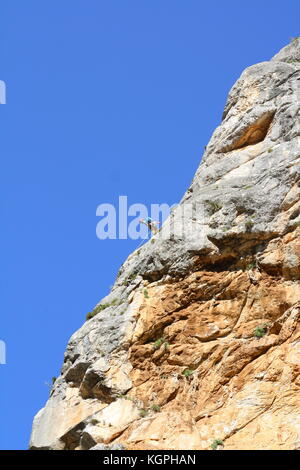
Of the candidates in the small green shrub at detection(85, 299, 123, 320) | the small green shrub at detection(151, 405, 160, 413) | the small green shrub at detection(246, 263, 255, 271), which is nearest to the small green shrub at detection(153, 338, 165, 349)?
the small green shrub at detection(151, 405, 160, 413)

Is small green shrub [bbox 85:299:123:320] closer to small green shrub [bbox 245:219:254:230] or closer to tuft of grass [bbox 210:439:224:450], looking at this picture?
small green shrub [bbox 245:219:254:230]

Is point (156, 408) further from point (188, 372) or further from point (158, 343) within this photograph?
point (158, 343)

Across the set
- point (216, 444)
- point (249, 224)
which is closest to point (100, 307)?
point (249, 224)

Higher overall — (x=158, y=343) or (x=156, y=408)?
(x=158, y=343)

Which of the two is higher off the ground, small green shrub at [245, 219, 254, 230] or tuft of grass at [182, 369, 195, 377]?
small green shrub at [245, 219, 254, 230]

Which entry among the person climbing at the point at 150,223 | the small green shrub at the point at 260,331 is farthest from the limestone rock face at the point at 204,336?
the person climbing at the point at 150,223

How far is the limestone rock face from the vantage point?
2383 centimetres

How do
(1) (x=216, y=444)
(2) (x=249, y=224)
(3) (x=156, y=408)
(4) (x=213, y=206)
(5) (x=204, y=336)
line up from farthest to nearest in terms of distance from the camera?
(4) (x=213, y=206), (2) (x=249, y=224), (5) (x=204, y=336), (3) (x=156, y=408), (1) (x=216, y=444)

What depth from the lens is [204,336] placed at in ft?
85.7

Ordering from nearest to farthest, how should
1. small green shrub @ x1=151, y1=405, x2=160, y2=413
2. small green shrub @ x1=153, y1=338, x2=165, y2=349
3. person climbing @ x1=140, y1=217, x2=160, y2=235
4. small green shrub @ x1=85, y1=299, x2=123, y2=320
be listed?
small green shrub @ x1=151, y1=405, x2=160, y2=413
small green shrub @ x1=153, y1=338, x2=165, y2=349
small green shrub @ x1=85, y1=299, x2=123, y2=320
person climbing @ x1=140, y1=217, x2=160, y2=235

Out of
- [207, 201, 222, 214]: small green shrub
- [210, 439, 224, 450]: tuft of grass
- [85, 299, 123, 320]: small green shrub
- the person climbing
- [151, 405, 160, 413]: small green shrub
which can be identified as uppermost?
the person climbing

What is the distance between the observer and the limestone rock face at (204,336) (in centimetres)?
2383

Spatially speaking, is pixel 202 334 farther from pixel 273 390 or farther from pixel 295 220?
pixel 295 220

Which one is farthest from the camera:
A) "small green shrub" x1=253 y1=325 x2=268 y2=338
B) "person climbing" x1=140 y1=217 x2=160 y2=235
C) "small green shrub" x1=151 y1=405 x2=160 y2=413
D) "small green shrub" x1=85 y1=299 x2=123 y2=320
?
"person climbing" x1=140 y1=217 x2=160 y2=235
